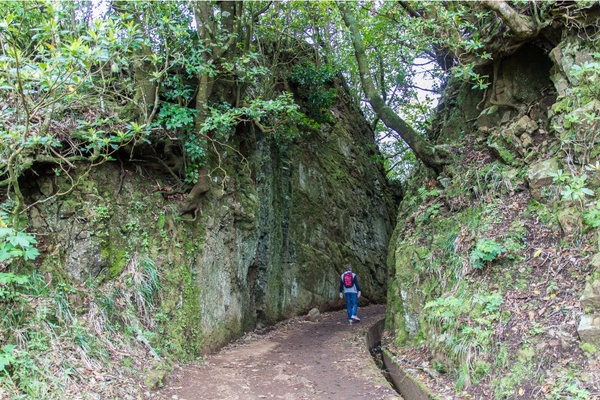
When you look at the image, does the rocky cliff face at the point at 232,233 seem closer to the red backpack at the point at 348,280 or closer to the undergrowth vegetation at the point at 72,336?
the undergrowth vegetation at the point at 72,336

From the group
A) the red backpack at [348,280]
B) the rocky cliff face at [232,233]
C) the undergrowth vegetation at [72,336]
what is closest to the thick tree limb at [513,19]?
the rocky cliff face at [232,233]

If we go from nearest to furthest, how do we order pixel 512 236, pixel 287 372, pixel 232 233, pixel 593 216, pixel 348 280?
pixel 593 216 → pixel 512 236 → pixel 287 372 → pixel 232 233 → pixel 348 280

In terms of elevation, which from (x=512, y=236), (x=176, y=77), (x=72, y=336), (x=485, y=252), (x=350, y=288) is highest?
(x=176, y=77)

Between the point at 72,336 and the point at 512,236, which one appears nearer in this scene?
the point at 72,336

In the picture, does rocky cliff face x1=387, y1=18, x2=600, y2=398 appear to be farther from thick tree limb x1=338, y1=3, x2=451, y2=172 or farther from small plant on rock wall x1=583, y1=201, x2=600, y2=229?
thick tree limb x1=338, y1=3, x2=451, y2=172

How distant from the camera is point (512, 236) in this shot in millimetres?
6031

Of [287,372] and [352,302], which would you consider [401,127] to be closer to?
[352,302]

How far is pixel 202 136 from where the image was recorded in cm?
782

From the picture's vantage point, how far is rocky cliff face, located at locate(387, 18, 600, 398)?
4.70 meters

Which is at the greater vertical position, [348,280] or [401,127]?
[401,127]

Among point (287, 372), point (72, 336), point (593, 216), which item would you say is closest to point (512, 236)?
point (593, 216)

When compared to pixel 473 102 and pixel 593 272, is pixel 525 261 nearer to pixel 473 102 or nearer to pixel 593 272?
pixel 593 272

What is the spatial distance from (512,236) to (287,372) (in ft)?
15.1

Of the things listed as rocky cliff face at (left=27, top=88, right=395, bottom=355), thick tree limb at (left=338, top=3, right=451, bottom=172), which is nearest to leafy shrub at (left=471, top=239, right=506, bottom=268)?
thick tree limb at (left=338, top=3, right=451, bottom=172)
